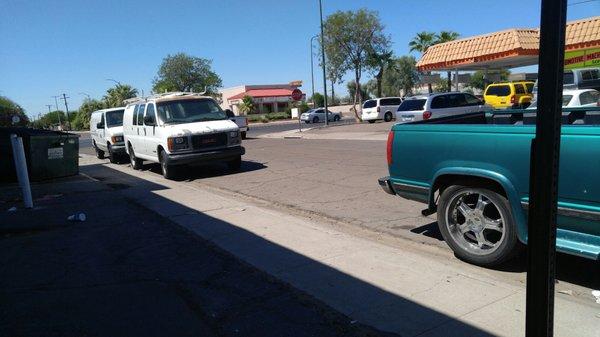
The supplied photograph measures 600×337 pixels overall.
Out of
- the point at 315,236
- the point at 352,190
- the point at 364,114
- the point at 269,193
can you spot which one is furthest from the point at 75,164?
the point at 364,114

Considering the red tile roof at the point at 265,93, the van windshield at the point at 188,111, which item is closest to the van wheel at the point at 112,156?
the van windshield at the point at 188,111

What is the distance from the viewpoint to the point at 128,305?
14.3ft

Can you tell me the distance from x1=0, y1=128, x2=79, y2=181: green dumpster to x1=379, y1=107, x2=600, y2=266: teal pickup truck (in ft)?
33.5

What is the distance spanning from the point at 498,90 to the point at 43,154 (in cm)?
2122

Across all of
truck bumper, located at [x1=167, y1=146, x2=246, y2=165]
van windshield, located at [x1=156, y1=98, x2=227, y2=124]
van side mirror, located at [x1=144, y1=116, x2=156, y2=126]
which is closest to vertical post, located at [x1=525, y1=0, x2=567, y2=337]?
truck bumper, located at [x1=167, y1=146, x2=246, y2=165]

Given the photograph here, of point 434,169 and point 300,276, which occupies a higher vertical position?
point 434,169

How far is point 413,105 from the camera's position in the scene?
22.7 meters

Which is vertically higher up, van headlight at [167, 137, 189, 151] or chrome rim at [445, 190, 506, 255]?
van headlight at [167, 137, 189, 151]

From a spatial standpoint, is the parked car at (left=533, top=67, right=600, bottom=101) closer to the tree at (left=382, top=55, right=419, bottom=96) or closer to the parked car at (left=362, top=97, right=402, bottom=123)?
the parked car at (left=362, top=97, right=402, bottom=123)

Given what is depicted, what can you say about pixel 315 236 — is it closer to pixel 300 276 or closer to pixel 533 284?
pixel 300 276

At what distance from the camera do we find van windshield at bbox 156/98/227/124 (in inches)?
519

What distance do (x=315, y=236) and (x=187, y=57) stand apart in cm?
7723

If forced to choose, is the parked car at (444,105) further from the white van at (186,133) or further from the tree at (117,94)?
the tree at (117,94)

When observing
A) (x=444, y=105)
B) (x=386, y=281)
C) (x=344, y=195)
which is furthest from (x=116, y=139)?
(x=386, y=281)
